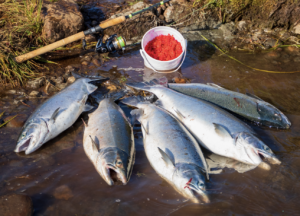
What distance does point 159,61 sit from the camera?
5.52 m

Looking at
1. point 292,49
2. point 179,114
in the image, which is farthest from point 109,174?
point 292,49

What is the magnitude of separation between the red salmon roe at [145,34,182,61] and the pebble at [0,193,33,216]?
4.23 m

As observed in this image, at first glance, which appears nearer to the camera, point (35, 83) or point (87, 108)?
point (87, 108)

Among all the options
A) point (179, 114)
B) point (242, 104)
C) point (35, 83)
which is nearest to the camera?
point (179, 114)

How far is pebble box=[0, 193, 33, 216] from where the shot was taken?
2.86 m

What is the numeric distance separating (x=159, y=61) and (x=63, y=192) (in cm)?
358

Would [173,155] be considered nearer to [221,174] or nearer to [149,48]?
[221,174]

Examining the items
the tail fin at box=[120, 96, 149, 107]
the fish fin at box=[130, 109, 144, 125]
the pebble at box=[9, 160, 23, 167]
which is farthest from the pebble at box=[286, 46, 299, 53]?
the pebble at box=[9, 160, 23, 167]

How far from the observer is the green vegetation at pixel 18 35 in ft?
17.5

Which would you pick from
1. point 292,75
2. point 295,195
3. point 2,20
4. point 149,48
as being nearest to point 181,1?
point 149,48

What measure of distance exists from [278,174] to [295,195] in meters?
0.37

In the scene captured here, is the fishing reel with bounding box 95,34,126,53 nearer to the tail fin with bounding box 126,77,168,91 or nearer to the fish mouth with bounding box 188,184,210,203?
the tail fin with bounding box 126,77,168,91

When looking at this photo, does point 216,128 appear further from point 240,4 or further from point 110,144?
point 240,4

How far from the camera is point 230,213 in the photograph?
3025mm
